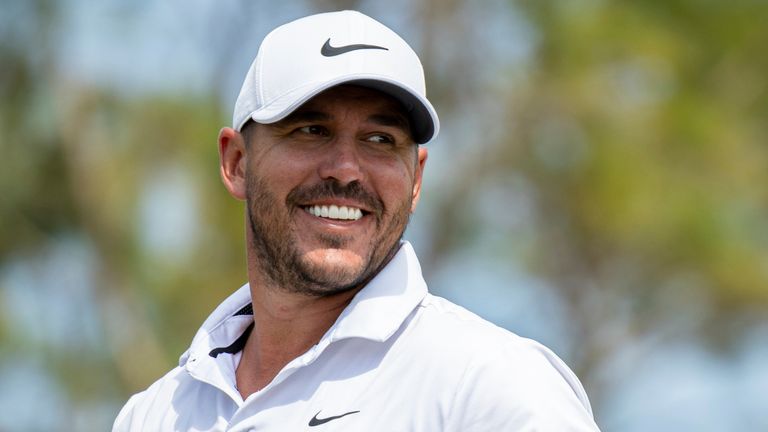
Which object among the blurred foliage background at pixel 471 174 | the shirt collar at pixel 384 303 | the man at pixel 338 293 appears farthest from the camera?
the blurred foliage background at pixel 471 174

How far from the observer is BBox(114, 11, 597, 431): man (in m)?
2.34

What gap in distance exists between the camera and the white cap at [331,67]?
2615 millimetres

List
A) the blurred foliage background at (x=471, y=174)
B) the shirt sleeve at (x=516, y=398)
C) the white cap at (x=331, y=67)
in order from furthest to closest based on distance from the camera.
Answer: the blurred foliage background at (x=471, y=174)
the white cap at (x=331, y=67)
the shirt sleeve at (x=516, y=398)

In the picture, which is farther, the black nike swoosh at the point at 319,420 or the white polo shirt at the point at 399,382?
the black nike swoosh at the point at 319,420

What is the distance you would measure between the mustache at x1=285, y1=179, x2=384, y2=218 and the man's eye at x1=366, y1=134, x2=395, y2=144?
81mm

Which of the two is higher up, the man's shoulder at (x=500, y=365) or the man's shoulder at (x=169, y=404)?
the man's shoulder at (x=500, y=365)

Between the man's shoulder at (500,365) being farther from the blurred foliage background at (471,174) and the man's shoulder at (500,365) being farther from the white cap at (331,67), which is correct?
the blurred foliage background at (471,174)

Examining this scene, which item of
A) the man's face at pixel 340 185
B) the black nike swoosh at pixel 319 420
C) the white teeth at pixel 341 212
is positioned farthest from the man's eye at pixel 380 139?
the black nike swoosh at pixel 319 420

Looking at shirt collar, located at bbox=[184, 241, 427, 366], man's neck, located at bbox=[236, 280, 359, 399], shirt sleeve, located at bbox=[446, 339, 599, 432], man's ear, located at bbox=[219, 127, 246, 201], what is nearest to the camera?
shirt sleeve, located at bbox=[446, 339, 599, 432]

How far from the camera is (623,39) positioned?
1327cm

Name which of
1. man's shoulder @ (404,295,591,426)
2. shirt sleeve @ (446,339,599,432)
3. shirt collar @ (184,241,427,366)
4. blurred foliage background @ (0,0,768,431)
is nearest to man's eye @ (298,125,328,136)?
shirt collar @ (184,241,427,366)

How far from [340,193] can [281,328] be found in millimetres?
312

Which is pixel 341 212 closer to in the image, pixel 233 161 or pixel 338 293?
pixel 338 293

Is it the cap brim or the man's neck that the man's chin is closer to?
the man's neck
